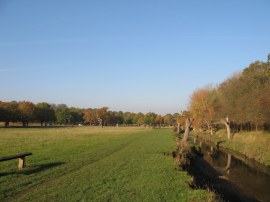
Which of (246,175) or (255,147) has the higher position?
(255,147)

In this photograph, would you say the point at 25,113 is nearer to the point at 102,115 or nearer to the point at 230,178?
the point at 102,115

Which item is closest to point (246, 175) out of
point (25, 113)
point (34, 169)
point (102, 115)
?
Answer: point (34, 169)

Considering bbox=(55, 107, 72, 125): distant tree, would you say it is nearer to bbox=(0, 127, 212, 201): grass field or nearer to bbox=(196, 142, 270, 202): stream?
bbox=(196, 142, 270, 202): stream

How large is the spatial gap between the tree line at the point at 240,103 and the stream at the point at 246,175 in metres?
10.3

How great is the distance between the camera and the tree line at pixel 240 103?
4681cm

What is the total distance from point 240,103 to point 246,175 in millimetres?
28980

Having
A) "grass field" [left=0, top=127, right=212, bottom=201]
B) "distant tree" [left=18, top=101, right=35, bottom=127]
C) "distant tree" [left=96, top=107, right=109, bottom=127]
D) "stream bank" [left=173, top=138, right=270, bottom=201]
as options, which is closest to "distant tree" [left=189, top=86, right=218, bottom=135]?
"stream bank" [left=173, top=138, right=270, bottom=201]

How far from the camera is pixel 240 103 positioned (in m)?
54.8

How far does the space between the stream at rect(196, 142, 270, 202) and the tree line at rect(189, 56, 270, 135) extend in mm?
10266

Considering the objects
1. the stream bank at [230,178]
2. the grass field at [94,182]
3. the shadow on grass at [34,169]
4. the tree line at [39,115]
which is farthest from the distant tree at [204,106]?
the tree line at [39,115]

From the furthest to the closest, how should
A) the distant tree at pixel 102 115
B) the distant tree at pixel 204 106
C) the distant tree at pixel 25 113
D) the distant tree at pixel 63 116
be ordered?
the distant tree at pixel 102 115, the distant tree at pixel 63 116, the distant tree at pixel 25 113, the distant tree at pixel 204 106

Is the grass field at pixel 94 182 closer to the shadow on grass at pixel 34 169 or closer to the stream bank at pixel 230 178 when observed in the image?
the shadow on grass at pixel 34 169

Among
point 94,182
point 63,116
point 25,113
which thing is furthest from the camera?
point 63,116

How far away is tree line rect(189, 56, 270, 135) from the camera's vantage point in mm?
46812
